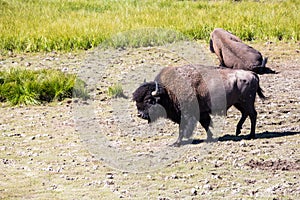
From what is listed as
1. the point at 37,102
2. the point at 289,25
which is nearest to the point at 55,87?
the point at 37,102

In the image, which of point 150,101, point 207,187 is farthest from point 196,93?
point 207,187

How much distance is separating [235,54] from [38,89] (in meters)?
4.24

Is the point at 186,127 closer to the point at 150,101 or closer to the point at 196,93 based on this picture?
the point at 196,93

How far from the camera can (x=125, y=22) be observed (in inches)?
786

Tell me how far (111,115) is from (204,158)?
3.31 metres

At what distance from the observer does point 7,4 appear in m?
25.2

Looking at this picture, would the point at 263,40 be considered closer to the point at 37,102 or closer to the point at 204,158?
the point at 37,102

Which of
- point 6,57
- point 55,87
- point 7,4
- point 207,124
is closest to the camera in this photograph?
point 207,124

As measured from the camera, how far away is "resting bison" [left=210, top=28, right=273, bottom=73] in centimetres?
1508

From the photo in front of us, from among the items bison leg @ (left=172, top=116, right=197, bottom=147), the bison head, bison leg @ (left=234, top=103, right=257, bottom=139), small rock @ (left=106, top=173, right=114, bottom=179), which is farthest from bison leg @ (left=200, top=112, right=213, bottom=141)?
small rock @ (left=106, top=173, right=114, bottom=179)

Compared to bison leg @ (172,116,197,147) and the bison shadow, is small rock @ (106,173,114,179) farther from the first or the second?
the bison shadow

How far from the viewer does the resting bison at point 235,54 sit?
15.1 m

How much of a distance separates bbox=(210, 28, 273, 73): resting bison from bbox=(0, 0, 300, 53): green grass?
255cm

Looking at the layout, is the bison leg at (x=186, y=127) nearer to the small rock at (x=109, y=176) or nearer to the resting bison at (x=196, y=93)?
the resting bison at (x=196, y=93)
